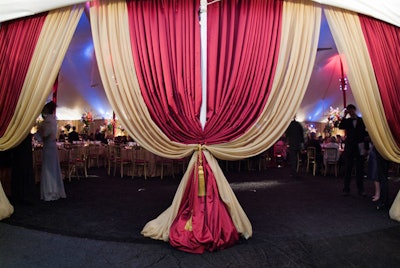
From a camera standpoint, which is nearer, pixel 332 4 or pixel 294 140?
pixel 332 4

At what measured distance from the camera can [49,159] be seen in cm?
569

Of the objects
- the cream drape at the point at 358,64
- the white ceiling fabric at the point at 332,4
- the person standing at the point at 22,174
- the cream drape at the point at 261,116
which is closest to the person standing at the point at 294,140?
the cream drape at the point at 358,64

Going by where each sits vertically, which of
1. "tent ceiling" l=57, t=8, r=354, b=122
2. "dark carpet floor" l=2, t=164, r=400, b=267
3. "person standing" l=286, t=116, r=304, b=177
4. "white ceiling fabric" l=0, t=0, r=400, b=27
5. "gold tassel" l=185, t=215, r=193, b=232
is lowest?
"dark carpet floor" l=2, t=164, r=400, b=267

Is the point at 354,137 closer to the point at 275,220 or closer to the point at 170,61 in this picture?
the point at 275,220

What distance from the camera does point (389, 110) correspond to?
3.81 meters

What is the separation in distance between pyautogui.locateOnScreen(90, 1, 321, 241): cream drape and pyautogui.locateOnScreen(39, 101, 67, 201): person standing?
2.61m

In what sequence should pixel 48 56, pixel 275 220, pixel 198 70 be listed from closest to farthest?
1. pixel 198 70
2. pixel 48 56
3. pixel 275 220

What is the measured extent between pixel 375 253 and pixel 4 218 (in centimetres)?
443

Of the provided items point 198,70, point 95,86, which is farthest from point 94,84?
point 198,70

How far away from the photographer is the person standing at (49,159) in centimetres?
558

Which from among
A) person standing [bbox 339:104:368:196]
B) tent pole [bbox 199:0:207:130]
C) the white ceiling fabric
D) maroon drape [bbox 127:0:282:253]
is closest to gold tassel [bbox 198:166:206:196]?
maroon drape [bbox 127:0:282:253]

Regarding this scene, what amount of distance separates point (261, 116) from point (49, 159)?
398cm

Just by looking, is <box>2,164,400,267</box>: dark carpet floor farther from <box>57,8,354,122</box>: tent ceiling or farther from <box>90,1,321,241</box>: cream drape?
<box>57,8,354,122</box>: tent ceiling

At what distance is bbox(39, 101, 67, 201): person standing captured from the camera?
220 inches
